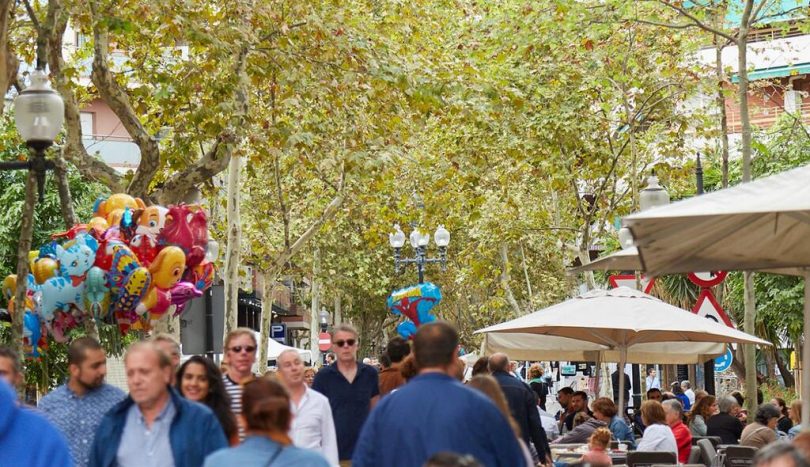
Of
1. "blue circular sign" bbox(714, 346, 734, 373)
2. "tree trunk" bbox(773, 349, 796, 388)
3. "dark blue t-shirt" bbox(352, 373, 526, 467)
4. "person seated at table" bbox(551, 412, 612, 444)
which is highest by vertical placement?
"dark blue t-shirt" bbox(352, 373, 526, 467)

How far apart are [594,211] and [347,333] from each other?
739 inches

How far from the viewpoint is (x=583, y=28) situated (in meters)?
18.6

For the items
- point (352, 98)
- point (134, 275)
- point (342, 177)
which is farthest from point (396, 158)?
point (134, 275)

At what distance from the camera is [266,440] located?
6000mm

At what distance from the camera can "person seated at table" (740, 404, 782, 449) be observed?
14930 mm

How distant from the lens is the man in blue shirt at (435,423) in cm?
672

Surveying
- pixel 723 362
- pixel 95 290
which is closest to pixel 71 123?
pixel 95 290

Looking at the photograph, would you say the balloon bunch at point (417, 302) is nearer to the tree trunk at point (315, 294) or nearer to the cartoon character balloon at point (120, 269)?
the cartoon character balloon at point (120, 269)

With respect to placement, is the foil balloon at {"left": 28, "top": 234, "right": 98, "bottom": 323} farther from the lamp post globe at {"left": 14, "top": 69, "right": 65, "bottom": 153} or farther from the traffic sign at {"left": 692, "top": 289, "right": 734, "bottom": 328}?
the traffic sign at {"left": 692, "top": 289, "right": 734, "bottom": 328}

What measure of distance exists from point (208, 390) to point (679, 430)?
8.85 metres

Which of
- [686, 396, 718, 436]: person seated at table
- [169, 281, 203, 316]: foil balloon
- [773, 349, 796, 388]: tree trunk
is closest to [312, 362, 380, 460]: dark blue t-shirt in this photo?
[169, 281, 203, 316]: foil balloon

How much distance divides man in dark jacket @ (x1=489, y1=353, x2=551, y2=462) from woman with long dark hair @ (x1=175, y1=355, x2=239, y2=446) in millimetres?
4450

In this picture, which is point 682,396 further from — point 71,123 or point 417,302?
point 71,123

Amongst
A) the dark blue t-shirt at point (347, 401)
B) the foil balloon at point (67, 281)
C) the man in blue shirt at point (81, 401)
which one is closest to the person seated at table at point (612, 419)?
the dark blue t-shirt at point (347, 401)
